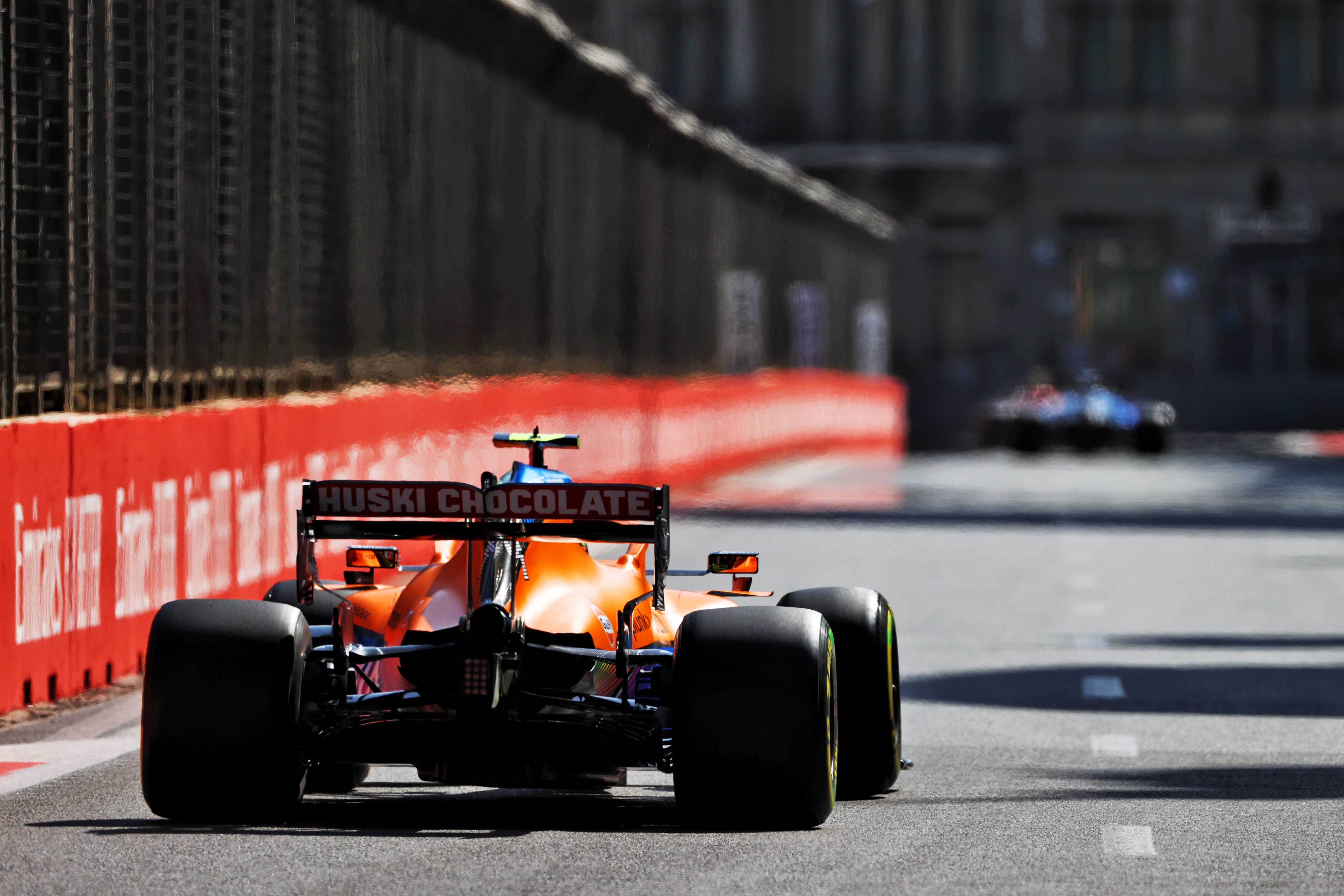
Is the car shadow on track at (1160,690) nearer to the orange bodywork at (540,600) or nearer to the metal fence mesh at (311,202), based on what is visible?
the orange bodywork at (540,600)

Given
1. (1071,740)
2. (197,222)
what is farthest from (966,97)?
(1071,740)

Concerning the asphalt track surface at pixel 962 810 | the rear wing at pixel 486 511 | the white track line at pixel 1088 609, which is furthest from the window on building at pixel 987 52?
the rear wing at pixel 486 511

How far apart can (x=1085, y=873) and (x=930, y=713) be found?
13.8 ft

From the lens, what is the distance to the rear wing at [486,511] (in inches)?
322

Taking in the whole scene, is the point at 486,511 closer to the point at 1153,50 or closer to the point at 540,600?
the point at 540,600

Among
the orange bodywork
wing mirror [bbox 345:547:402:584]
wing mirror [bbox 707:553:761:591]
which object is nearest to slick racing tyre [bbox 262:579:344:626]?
wing mirror [bbox 345:547:402:584]

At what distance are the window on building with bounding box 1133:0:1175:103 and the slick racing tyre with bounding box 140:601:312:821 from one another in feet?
185

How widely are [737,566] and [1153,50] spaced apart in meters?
55.9

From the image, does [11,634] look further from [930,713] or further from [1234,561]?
[1234,561]

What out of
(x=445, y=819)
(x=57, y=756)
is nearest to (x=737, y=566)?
(x=445, y=819)

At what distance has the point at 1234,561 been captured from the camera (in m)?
20.9

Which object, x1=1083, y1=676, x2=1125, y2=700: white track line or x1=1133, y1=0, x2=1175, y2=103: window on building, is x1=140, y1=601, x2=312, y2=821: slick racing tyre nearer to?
x1=1083, y1=676, x2=1125, y2=700: white track line

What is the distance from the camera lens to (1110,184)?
62.7 meters

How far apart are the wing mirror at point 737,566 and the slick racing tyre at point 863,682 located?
15 centimetres
